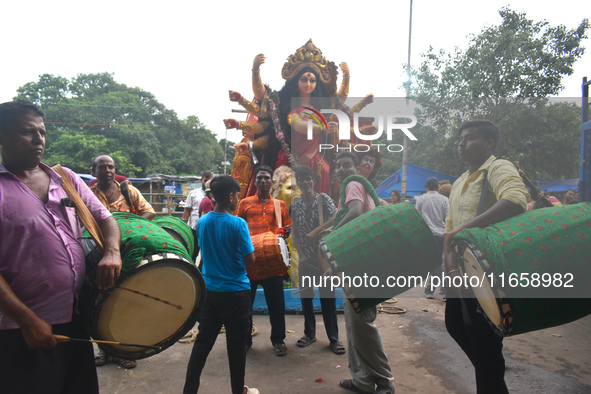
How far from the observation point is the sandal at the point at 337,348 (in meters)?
3.63

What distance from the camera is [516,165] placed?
220cm

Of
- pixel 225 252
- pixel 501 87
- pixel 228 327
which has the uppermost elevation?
pixel 501 87

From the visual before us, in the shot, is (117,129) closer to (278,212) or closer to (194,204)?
(194,204)

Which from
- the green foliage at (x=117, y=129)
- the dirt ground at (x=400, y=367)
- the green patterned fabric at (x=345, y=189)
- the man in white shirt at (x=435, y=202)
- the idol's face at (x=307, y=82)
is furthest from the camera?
the green foliage at (x=117, y=129)

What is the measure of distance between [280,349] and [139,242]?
2.23 meters

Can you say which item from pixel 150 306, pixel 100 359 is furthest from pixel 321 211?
pixel 100 359

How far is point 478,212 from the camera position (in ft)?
7.14

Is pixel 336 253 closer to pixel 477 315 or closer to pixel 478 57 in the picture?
pixel 477 315

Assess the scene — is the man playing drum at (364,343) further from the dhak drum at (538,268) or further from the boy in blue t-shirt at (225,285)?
the dhak drum at (538,268)

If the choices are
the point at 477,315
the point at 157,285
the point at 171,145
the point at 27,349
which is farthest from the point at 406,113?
the point at 171,145

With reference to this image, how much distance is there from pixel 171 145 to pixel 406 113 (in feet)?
117

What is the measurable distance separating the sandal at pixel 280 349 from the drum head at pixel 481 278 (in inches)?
82.6

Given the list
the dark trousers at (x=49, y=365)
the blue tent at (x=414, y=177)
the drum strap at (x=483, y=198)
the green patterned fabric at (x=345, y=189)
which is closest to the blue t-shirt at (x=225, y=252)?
the green patterned fabric at (x=345, y=189)

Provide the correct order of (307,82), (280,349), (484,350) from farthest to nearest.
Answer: (307,82)
(280,349)
(484,350)
